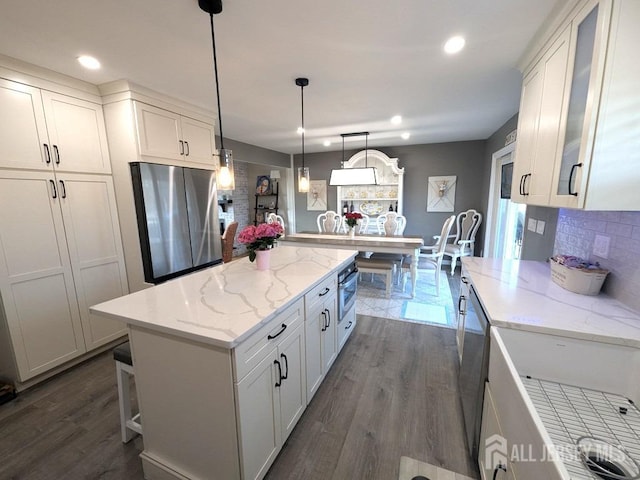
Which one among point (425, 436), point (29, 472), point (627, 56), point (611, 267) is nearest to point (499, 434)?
point (425, 436)

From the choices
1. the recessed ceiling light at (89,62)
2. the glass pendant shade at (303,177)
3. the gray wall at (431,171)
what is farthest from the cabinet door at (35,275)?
the gray wall at (431,171)

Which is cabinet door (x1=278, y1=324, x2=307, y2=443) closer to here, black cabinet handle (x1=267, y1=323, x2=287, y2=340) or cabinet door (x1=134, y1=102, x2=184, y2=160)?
black cabinet handle (x1=267, y1=323, x2=287, y2=340)

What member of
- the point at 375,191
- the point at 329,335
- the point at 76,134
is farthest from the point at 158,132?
the point at 375,191

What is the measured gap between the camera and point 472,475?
1446mm

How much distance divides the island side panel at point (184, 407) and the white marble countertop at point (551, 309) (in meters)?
1.26

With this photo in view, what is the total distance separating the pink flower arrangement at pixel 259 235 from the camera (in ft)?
6.24

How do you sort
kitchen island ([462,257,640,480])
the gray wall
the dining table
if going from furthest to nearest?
the gray wall < the dining table < kitchen island ([462,257,640,480])

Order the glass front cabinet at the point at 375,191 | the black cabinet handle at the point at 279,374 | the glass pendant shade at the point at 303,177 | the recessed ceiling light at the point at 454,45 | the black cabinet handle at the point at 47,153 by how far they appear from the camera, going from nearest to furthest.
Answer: the black cabinet handle at the point at 279,374
the recessed ceiling light at the point at 454,45
the black cabinet handle at the point at 47,153
the glass pendant shade at the point at 303,177
the glass front cabinet at the point at 375,191

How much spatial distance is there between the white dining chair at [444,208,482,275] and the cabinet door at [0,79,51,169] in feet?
17.3

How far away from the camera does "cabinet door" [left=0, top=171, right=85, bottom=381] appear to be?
6.52 feet

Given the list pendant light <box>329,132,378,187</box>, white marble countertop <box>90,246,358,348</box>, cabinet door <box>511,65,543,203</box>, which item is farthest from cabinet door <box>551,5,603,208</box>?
pendant light <box>329,132,378,187</box>

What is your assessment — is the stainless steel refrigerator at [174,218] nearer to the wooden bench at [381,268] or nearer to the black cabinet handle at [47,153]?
the black cabinet handle at [47,153]

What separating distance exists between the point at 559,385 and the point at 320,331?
131cm

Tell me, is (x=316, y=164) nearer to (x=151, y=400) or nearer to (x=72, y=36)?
(x=72, y=36)
